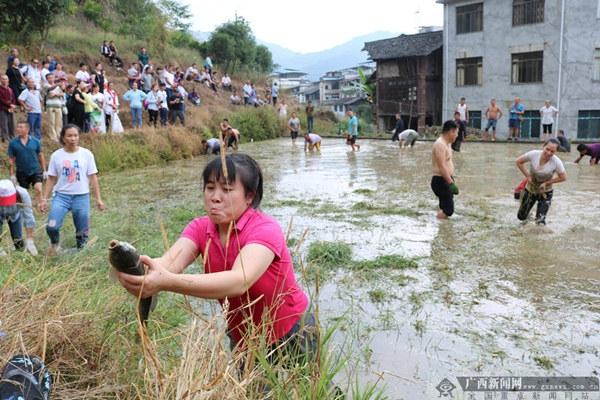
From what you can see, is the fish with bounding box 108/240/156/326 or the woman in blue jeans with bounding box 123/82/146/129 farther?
the woman in blue jeans with bounding box 123/82/146/129

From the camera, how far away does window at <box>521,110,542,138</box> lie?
92.0 feet

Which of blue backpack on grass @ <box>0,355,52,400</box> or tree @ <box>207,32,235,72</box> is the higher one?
tree @ <box>207,32,235,72</box>

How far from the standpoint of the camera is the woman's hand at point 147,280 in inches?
75.2

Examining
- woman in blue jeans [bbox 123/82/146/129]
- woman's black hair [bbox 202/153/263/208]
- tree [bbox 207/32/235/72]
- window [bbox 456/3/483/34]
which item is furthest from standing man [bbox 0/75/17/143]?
tree [bbox 207/32/235/72]

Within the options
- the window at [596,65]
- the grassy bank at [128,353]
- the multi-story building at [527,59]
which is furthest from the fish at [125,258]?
the window at [596,65]

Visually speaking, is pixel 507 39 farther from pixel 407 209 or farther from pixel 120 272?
pixel 120 272

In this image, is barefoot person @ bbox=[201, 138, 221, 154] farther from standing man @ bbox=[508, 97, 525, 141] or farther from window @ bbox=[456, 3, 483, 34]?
window @ bbox=[456, 3, 483, 34]

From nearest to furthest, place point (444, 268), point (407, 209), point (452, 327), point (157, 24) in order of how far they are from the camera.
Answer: point (452, 327) < point (444, 268) < point (407, 209) < point (157, 24)

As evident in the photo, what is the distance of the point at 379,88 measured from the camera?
36.7 meters

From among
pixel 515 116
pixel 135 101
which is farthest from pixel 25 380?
pixel 515 116

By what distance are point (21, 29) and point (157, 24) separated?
12.4m

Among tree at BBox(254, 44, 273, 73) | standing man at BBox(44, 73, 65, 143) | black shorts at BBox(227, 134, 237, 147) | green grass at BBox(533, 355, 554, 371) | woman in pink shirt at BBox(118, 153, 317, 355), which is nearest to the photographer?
woman in pink shirt at BBox(118, 153, 317, 355)

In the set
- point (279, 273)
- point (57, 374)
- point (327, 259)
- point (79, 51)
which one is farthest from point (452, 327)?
point (79, 51)

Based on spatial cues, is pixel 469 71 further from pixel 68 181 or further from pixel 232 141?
pixel 68 181
